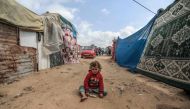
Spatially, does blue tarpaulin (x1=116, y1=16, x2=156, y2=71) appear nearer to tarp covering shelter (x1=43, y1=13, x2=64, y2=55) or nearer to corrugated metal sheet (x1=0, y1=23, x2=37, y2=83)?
tarp covering shelter (x1=43, y1=13, x2=64, y2=55)

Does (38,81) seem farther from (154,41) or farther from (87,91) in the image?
(154,41)

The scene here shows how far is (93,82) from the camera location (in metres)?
4.77

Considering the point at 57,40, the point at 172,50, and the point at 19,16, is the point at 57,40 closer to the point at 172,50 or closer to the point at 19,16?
the point at 19,16

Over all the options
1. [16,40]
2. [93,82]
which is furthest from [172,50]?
[16,40]

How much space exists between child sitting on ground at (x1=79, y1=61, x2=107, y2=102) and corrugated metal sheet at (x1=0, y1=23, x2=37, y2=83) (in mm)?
2823

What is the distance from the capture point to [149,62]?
722cm

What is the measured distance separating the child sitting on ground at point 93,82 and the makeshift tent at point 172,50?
196 centimetres

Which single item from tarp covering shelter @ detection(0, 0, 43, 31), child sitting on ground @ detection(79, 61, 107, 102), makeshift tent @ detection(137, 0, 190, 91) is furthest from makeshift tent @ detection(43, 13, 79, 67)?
child sitting on ground @ detection(79, 61, 107, 102)

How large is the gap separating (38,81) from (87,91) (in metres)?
2.41

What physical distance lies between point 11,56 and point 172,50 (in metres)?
5.05

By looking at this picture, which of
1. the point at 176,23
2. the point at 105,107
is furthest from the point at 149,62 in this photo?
the point at 105,107

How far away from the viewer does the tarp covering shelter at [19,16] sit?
242 inches

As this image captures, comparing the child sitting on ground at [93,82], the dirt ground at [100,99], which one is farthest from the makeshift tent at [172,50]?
the child sitting on ground at [93,82]

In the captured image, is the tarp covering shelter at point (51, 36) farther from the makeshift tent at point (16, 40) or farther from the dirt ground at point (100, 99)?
the dirt ground at point (100, 99)
